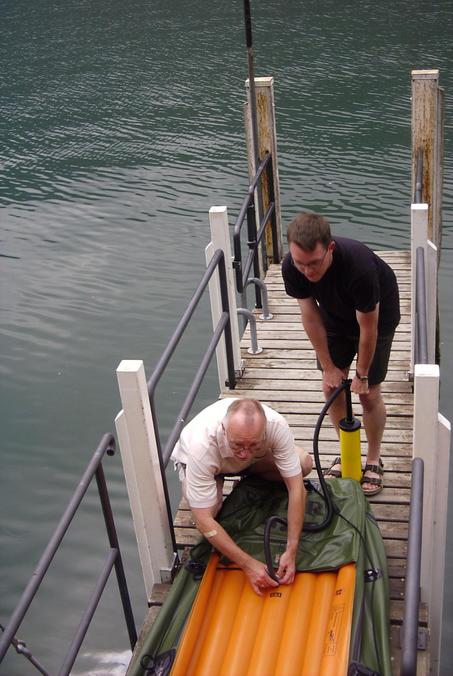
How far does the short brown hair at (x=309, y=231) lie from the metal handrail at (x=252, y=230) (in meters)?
1.93

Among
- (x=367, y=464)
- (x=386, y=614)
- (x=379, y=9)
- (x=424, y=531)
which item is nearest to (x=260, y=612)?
(x=386, y=614)

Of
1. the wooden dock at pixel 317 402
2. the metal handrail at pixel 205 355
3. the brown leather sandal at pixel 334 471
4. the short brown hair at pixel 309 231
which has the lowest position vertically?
the wooden dock at pixel 317 402

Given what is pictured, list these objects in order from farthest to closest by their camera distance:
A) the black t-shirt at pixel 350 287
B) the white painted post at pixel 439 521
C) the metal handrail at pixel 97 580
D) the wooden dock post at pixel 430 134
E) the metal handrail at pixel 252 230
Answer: the wooden dock post at pixel 430 134
the metal handrail at pixel 252 230
the black t-shirt at pixel 350 287
the white painted post at pixel 439 521
the metal handrail at pixel 97 580

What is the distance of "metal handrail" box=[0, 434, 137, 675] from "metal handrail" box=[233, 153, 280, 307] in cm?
220

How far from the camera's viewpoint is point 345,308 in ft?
13.0

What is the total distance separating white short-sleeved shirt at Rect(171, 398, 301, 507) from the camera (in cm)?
357

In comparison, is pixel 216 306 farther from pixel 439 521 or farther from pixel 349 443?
pixel 439 521

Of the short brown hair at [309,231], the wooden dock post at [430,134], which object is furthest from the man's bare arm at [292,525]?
the wooden dock post at [430,134]

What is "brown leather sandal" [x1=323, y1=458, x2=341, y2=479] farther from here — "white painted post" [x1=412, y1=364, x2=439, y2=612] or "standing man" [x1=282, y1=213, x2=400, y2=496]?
"white painted post" [x1=412, y1=364, x2=439, y2=612]

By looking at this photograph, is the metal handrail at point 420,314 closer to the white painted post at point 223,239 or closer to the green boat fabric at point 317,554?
the green boat fabric at point 317,554

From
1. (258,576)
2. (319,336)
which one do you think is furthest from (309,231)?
(258,576)

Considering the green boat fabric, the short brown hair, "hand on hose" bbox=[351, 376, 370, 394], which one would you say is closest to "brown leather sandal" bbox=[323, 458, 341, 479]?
the green boat fabric

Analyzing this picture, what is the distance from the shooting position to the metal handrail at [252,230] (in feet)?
18.4

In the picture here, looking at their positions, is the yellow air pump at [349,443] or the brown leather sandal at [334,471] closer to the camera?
the yellow air pump at [349,443]
